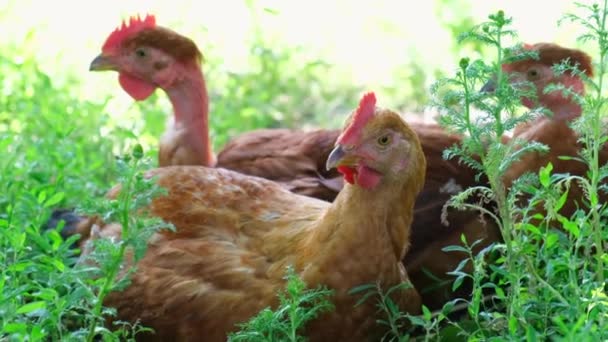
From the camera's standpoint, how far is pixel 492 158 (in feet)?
10.6

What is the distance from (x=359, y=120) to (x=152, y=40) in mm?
1621

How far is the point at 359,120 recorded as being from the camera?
12.0 feet

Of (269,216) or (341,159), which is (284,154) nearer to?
(269,216)

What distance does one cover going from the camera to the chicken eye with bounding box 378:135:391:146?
366cm

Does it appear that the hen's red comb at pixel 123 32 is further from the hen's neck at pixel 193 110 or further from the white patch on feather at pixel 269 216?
the white patch on feather at pixel 269 216

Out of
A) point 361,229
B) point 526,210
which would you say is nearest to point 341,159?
point 361,229

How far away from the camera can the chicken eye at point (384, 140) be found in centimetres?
366

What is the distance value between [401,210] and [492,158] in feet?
1.80

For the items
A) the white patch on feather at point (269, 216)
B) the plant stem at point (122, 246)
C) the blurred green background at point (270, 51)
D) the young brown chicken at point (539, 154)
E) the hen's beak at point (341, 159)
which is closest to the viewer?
the plant stem at point (122, 246)

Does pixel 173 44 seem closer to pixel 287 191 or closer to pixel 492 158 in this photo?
pixel 287 191

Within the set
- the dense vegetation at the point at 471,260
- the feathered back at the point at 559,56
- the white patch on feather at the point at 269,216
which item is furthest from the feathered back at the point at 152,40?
the feathered back at the point at 559,56

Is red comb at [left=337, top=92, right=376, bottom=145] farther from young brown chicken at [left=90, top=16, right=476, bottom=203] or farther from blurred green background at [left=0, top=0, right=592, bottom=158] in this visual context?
blurred green background at [left=0, top=0, right=592, bottom=158]

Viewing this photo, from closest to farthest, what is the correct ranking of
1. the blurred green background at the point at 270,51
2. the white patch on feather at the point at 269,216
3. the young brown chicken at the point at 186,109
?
the white patch on feather at the point at 269,216 < the young brown chicken at the point at 186,109 < the blurred green background at the point at 270,51

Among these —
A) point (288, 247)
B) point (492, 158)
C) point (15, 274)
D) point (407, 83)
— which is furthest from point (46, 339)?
point (407, 83)
